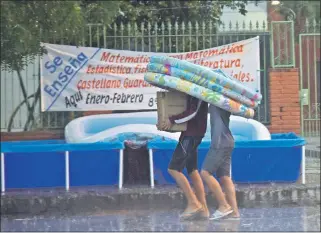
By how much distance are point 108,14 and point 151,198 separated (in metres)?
2.90

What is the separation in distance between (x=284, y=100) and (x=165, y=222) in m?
3.78

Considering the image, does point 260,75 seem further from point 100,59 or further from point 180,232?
point 180,232

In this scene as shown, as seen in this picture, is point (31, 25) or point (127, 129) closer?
point (31, 25)

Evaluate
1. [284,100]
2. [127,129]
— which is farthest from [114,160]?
[284,100]

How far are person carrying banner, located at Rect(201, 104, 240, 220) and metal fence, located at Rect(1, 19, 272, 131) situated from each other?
4573mm

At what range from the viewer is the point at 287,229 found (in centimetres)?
729

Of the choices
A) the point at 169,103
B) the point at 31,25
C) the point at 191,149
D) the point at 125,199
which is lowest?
the point at 125,199

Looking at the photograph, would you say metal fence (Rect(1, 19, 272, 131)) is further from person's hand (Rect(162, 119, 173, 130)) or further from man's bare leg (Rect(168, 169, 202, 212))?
person's hand (Rect(162, 119, 173, 130))

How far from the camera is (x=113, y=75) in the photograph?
1068 cm

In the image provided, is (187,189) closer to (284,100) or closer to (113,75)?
(113,75)

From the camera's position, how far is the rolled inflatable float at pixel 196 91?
459 centimetres

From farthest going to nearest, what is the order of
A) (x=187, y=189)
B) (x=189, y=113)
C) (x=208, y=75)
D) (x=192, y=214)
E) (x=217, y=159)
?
(x=192, y=214)
(x=187, y=189)
(x=217, y=159)
(x=189, y=113)
(x=208, y=75)

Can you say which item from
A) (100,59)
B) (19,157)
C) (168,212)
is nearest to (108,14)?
(100,59)

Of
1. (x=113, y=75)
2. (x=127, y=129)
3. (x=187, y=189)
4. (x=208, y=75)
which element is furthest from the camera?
(x=113, y=75)
